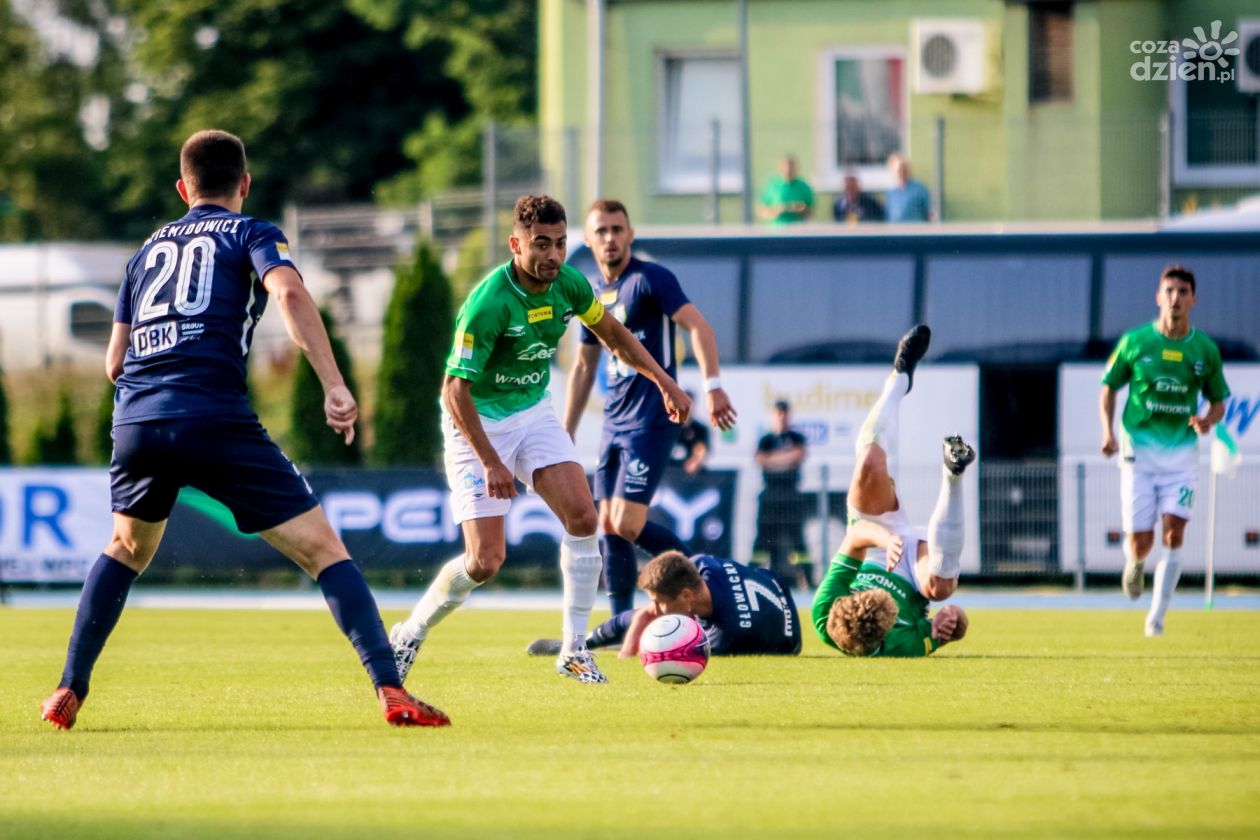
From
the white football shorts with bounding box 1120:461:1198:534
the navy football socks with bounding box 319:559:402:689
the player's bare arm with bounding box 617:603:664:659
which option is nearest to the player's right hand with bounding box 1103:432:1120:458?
the white football shorts with bounding box 1120:461:1198:534

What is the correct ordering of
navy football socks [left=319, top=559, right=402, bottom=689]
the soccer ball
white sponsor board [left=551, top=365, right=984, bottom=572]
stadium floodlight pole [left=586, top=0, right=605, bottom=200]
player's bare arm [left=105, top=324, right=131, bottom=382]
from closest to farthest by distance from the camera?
1. navy football socks [left=319, top=559, right=402, bottom=689]
2. player's bare arm [left=105, top=324, right=131, bottom=382]
3. the soccer ball
4. white sponsor board [left=551, top=365, right=984, bottom=572]
5. stadium floodlight pole [left=586, top=0, right=605, bottom=200]

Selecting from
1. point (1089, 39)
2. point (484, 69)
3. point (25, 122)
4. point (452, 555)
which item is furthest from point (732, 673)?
point (25, 122)

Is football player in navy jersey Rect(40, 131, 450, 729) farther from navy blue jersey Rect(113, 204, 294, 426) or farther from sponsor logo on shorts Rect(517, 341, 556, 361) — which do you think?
sponsor logo on shorts Rect(517, 341, 556, 361)

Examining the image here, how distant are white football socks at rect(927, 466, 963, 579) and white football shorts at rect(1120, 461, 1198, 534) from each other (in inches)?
120

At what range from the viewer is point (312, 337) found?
7.28 metres

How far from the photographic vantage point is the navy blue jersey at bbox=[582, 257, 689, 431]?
10.9 meters

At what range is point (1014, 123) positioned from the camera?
84.4 ft

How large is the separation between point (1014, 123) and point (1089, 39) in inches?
110

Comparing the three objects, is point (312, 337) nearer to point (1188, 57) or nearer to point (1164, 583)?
point (1164, 583)

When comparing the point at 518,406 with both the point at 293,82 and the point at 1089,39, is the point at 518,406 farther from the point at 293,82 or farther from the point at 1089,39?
the point at 293,82

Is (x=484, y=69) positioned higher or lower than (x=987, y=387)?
higher

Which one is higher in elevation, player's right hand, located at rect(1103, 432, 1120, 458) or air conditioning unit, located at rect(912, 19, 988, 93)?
air conditioning unit, located at rect(912, 19, 988, 93)

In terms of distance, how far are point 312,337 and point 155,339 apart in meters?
0.72

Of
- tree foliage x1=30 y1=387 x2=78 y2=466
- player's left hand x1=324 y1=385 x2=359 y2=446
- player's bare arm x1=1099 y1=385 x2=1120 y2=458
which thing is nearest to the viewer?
player's left hand x1=324 y1=385 x2=359 y2=446
